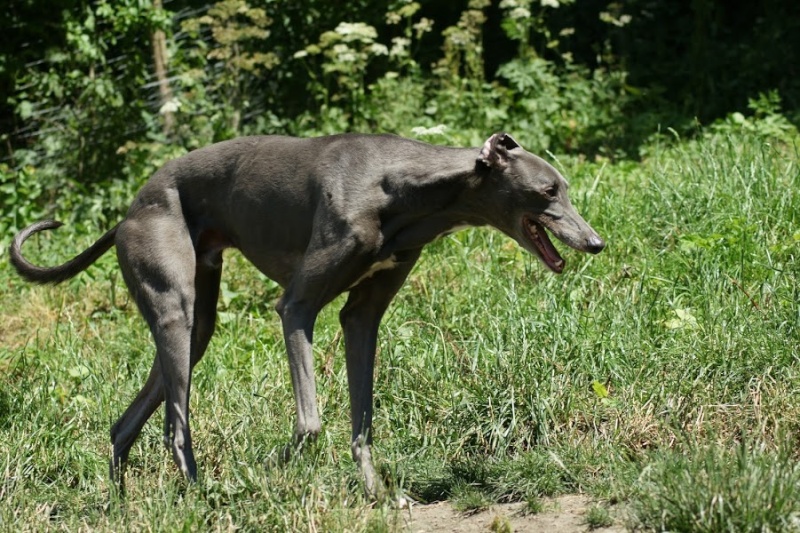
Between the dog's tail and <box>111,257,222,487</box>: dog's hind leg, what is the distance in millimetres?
523

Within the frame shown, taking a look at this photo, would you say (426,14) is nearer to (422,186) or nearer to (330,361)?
(330,361)

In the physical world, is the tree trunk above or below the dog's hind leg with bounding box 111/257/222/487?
below

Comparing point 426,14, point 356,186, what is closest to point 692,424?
point 356,186

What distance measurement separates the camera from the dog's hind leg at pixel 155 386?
5734 mm

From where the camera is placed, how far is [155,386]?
5.77 meters

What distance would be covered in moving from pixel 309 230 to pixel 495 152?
3.11 feet

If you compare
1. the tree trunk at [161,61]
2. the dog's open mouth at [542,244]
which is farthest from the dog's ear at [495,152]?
the tree trunk at [161,61]

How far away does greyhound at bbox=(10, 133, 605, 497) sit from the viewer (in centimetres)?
523

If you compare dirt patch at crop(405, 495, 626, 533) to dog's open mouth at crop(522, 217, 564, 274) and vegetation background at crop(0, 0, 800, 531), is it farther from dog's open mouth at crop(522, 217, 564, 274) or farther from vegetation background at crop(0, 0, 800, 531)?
dog's open mouth at crop(522, 217, 564, 274)

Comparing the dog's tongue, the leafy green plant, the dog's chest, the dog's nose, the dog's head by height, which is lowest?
the leafy green plant

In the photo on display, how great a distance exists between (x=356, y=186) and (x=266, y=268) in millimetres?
733

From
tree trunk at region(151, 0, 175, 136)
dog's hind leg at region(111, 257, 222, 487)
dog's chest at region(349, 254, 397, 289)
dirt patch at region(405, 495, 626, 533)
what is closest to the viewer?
dirt patch at region(405, 495, 626, 533)

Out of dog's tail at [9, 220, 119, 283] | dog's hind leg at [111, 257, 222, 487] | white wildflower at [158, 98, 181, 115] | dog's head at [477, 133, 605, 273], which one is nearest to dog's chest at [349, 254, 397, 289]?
dog's head at [477, 133, 605, 273]

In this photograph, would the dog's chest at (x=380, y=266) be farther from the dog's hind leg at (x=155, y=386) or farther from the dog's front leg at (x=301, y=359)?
the dog's hind leg at (x=155, y=386)
